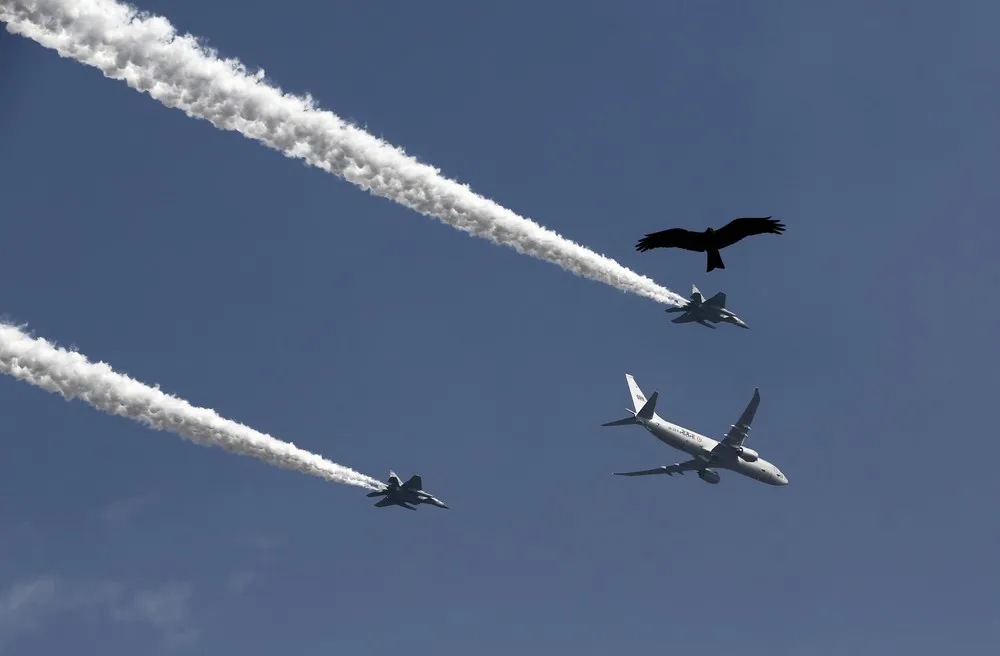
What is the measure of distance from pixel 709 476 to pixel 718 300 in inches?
757

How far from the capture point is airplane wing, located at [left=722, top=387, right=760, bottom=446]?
10262cm

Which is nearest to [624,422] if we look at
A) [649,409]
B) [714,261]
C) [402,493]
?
[649,409]

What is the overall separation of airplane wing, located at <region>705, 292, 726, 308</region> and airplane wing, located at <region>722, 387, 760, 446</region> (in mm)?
14542

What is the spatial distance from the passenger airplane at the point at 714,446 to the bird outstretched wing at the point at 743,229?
113 feet

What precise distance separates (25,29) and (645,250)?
31007 mm

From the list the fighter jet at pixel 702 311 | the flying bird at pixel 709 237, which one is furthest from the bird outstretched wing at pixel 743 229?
the fighter jet at pixel 702 311

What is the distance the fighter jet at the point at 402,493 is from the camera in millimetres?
90125

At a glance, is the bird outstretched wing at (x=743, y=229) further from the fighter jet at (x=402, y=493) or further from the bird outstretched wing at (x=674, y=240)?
the fighter jet at (x=402, y=493)

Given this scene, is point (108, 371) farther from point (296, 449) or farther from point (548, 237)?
point (548, 237)

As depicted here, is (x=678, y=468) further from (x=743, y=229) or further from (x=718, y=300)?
(x=743, y=229)

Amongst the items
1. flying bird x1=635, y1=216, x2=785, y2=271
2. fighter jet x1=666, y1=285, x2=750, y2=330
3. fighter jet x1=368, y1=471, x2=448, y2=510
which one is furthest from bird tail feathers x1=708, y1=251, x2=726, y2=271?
fighter jet x1=368, y1=471, x2=448, y2=510

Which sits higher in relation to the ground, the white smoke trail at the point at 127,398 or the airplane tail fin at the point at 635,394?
the airplane tail fin at the point at 635,394

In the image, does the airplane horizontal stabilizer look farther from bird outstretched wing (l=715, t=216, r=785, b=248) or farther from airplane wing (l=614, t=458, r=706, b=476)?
bird outstretched wing (l=715, t=216, r=785, b=248)

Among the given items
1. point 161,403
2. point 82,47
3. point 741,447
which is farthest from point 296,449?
point 741,447
